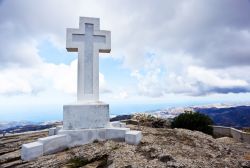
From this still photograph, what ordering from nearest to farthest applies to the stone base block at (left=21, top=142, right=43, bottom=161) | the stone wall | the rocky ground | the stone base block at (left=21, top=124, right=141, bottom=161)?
the rocky ground, the stone base block at (left=21, top=142, right=43, bottom=161), the stone base block at (left=21, top=124, right=141, bottom=161), the stone wall

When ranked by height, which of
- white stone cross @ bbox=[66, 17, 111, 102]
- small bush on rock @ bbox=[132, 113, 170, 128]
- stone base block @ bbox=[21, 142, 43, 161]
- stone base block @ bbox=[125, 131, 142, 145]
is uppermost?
white stone cross @ bbox=[66, 17, 111, 102]

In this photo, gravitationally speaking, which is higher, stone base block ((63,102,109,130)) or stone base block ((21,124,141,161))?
stone base block ((63,102,109,130))

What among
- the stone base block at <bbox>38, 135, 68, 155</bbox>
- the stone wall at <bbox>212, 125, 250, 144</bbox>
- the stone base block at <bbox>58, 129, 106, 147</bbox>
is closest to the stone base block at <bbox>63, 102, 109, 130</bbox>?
the stone base block at <bbox>58, 129, 106, 147</bbox>

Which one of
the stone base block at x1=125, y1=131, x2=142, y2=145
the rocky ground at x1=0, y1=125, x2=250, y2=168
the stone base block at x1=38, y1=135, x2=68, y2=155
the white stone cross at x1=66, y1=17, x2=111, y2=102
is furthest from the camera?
the white stone cross at x1=66, y1=17, x2=111, y2=102

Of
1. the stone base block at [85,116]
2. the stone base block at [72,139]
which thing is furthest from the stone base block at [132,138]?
the stone base block at [85,116]

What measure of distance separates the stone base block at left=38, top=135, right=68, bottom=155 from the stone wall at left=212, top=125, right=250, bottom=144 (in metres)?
10.5

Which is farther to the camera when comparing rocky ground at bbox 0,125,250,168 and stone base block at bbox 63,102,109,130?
stone base block at bbox 63,102,109,130

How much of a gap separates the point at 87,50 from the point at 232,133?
1160 cm

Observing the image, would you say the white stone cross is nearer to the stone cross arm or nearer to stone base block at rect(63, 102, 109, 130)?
the stone cross arm

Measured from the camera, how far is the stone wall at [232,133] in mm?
13709

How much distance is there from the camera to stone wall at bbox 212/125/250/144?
45.0 ft

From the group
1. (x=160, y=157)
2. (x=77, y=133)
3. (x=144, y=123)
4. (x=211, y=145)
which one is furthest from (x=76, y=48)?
(x=144, y=123)

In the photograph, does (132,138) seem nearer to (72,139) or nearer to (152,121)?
(72,139)

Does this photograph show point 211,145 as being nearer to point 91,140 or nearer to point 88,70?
point 91,140
